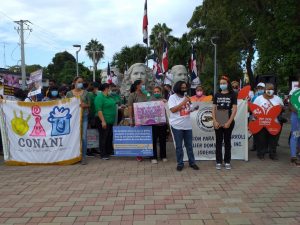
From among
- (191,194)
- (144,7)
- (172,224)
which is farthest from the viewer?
(144,7)

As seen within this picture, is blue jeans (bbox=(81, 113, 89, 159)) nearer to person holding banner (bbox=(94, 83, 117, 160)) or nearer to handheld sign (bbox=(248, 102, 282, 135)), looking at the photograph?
person holding banner (bbox=(94, 83, 117, 160))

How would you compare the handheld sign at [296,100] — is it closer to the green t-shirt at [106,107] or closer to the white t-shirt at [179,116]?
the white t-shirt at [179,116]

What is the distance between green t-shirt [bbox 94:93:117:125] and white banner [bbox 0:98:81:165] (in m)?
0.50

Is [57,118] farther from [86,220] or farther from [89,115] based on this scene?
[86,220]

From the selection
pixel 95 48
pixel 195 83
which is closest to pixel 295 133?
pixel 195 83

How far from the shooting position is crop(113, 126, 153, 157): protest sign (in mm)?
8586

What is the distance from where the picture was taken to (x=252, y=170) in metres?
7.52

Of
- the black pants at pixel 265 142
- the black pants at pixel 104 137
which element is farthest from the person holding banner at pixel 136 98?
the black pants at pixel 265 142

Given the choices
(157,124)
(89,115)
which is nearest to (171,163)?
(157,124)

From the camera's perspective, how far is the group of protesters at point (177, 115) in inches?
301

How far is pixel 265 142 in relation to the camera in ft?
29.1

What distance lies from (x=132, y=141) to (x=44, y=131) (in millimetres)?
1882

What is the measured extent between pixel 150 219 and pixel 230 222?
96 centimetres

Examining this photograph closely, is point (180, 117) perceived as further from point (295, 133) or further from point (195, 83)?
point (195, 83)
